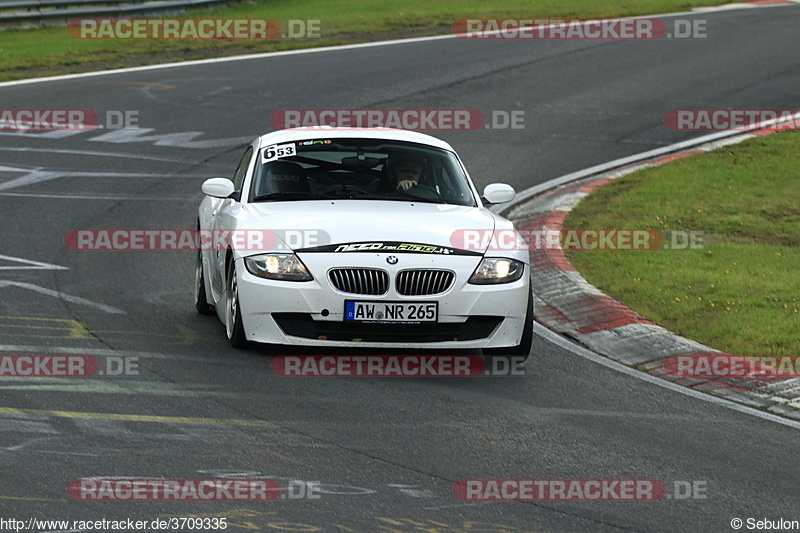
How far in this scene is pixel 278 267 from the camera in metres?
8.70

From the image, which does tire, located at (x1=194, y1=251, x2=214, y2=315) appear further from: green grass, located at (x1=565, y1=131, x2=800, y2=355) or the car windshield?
green grass, located at (x1=565, y1=131, x2=800, y2=355)

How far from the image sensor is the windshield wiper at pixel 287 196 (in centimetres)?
977

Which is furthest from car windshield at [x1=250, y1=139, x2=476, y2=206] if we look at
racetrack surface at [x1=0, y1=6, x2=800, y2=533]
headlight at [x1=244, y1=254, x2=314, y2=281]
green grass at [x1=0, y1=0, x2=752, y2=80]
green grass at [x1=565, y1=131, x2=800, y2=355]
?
green grass at [x1=0, y1=0, x2=752, y2=80]

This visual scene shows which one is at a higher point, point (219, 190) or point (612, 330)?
point (219, 190)

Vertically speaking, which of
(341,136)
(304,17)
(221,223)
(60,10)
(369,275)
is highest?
(304,17)

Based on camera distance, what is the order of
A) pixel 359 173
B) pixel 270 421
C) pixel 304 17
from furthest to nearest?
pixel 304 17 → pixel 359 173 → pixel 270 421

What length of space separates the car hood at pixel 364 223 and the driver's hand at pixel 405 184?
34 cm

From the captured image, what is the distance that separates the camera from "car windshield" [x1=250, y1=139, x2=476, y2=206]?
993cm

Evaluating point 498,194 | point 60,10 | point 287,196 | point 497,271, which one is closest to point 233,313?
point 287,196

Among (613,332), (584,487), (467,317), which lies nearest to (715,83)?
(613,332)

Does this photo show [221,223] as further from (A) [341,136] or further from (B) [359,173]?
(A) [341,136]

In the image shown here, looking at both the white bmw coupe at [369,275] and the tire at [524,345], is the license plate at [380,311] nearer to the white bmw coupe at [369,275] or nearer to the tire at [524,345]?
the white bmw coupe at [369,275]

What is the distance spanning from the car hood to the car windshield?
0.23 m

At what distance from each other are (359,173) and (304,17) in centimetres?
2196
